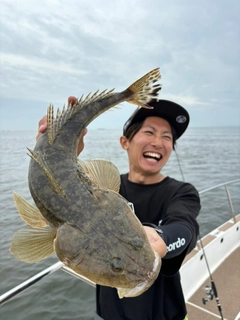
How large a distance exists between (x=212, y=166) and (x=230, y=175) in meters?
3.90

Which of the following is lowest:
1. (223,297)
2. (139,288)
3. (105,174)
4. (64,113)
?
(223,297)

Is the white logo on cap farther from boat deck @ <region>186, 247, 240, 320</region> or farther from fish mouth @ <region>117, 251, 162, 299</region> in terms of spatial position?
boat deck @ <region>186, 247, 240, 320</region>

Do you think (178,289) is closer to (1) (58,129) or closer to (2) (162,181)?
(2) (162,181)

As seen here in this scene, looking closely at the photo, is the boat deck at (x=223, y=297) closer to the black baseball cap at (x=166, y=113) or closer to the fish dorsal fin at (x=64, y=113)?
the black baseball cap at (x=166, y=113)

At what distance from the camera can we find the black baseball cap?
2932mm

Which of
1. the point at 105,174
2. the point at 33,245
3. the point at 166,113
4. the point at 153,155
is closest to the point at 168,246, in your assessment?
the point at 105,174

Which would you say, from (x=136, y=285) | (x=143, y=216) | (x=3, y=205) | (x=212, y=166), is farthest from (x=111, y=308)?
(x=212, y=166)

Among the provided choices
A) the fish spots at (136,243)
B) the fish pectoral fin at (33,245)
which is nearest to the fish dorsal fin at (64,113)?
the fish pectoral fin at (33,245)

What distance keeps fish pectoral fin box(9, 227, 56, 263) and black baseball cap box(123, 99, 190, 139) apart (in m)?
1.73

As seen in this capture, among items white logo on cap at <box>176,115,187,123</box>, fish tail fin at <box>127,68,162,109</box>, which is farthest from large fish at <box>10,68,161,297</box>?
white logo on cap at <box>176,115,187,123</box>

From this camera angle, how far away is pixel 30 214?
1803mm

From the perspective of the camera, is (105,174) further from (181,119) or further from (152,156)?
(181,119)

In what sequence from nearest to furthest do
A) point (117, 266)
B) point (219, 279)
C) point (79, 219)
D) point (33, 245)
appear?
point (117, 266)
point (79, 219)
point (33, 245)
point (219, 279)

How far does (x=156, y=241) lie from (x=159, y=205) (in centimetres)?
102
